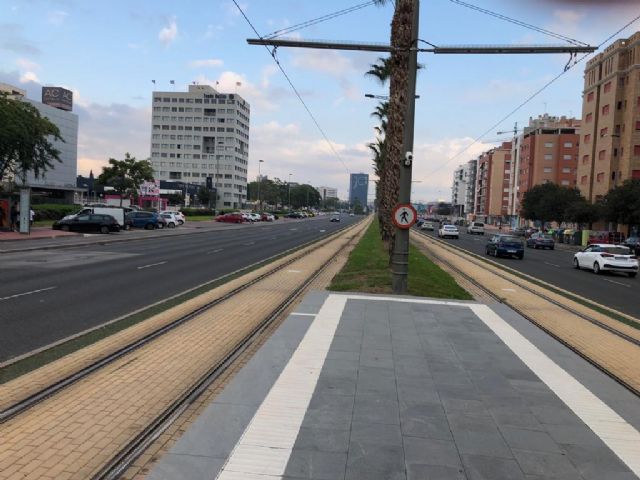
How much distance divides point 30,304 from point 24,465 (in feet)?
26.8

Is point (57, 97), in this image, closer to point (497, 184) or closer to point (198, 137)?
point (198, 137)

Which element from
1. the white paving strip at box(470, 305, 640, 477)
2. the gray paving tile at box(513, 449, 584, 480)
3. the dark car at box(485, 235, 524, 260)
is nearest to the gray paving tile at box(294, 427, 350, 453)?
the gray paving tile at box(513, 449, 584, 480)

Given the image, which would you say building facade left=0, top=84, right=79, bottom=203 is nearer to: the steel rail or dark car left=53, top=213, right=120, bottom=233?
dark car left=53, top=213, right=120, bottom=233

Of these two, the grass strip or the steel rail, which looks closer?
the steel rail

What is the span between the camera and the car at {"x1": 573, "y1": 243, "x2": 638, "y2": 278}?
86.2 ft

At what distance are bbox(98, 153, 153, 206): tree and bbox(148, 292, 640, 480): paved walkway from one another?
62.8m

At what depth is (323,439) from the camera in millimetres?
4734

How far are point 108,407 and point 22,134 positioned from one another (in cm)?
3625

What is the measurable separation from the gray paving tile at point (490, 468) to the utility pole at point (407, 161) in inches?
367

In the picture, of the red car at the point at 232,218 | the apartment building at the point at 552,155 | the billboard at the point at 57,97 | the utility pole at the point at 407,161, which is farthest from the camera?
the billboard at the point at 57,97

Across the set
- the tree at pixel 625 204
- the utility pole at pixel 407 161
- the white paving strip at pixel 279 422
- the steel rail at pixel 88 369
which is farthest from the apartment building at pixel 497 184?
the white paving strip at pixel 279 422

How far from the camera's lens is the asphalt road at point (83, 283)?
30.9 feet

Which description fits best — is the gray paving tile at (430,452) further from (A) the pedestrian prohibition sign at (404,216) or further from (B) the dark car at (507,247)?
(B) the dark car at (507,247)

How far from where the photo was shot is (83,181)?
132250 millimetres
